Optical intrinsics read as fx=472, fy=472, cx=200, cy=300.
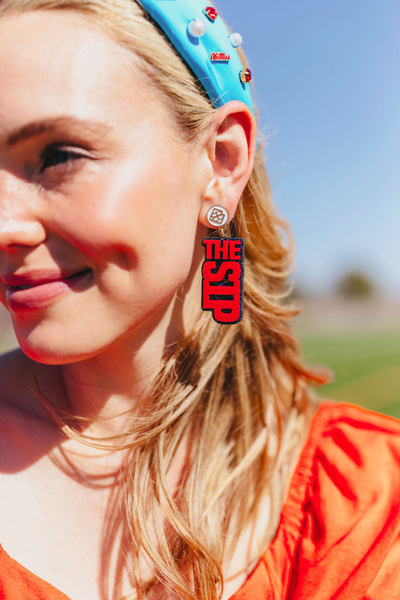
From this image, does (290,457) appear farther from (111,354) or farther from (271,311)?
(111,354)

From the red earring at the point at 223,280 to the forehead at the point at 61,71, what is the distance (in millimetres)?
472

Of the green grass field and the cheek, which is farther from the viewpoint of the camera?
the green grass field

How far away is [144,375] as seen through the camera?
1716 mm

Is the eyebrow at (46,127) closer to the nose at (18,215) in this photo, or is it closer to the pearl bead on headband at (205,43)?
the nose at (18,215)

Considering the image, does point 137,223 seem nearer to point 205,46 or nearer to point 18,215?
point 18,215

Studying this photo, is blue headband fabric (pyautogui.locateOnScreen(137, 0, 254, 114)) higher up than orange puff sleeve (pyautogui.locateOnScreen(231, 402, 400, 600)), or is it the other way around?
blue headband fabric (pyautogui.locateOnScreen(137, 0, 254, 114))

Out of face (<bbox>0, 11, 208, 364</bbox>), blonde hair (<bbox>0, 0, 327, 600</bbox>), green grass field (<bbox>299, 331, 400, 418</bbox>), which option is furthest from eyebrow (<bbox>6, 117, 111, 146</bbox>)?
green grass field (<bbox>299, 331, 400, 418</bbox>)

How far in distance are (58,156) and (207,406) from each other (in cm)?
105

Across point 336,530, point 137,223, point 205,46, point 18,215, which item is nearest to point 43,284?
point 18,215

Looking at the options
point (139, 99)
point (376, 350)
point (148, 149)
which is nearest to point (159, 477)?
point (148, 149)

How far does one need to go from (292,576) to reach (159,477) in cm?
51

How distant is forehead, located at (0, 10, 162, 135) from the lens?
1.20 m

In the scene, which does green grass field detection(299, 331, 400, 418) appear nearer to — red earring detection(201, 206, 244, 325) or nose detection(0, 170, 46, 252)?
red earring detection(201, 206, 244, 325)

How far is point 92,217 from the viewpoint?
1.24 metres
